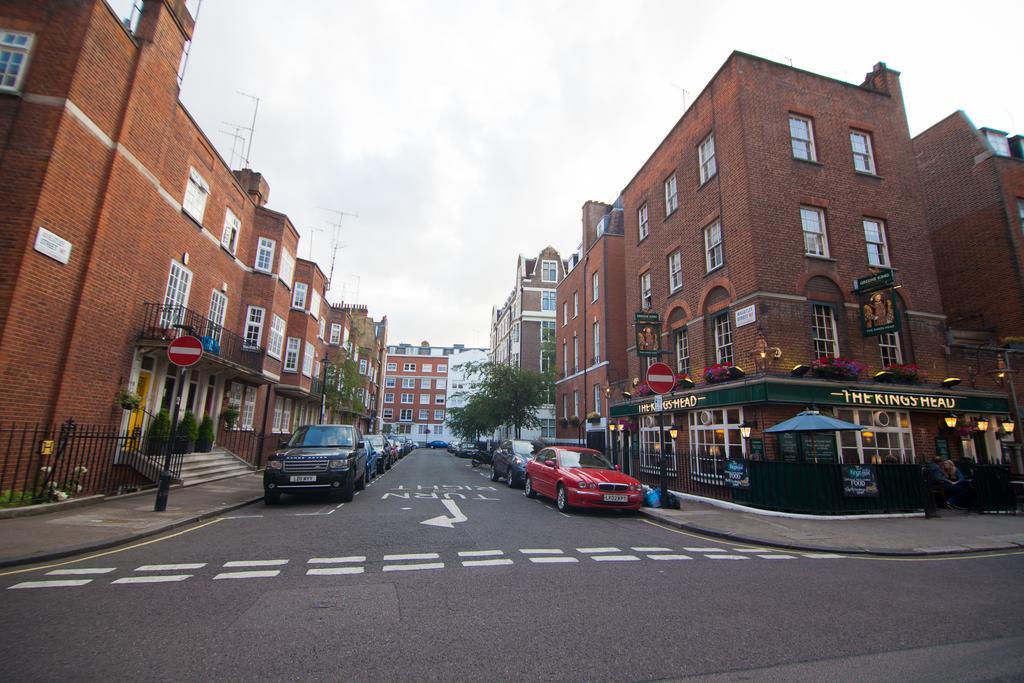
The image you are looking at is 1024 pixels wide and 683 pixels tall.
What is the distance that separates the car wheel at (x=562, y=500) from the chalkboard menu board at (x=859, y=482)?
6475mm

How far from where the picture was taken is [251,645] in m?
3.53

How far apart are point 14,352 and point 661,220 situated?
1992cm

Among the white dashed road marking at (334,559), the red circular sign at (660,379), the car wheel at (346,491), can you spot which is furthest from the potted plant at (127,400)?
the red circular sign at (660,379)

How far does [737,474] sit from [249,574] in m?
11.3

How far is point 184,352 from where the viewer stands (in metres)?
9.73

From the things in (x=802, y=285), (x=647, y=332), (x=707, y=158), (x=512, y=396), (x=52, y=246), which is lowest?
(x=512, y=396)

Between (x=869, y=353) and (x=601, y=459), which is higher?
(x=869, y=353)

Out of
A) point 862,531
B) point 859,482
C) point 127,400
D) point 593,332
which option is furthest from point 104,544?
point 593,332

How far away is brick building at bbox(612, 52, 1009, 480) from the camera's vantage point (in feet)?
42.7

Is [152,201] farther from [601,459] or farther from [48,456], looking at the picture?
[601,459]

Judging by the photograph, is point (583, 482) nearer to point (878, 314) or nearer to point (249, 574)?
point (249, 574)

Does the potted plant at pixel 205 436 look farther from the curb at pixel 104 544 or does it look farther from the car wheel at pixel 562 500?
the car wheel at pixel 562 500

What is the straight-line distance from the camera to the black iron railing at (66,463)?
28.8ft

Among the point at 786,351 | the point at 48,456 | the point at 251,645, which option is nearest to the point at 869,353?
the point at 786,351
